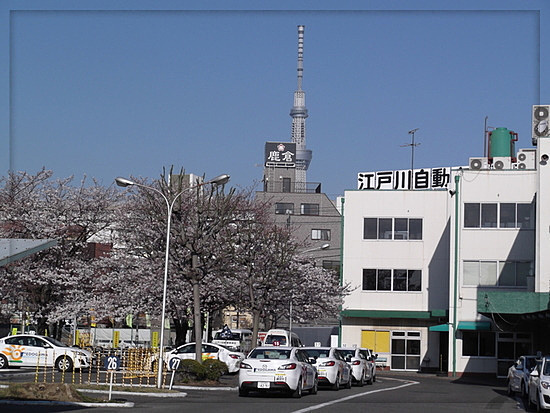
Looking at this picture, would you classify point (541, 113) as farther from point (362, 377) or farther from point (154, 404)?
point (154, 404)

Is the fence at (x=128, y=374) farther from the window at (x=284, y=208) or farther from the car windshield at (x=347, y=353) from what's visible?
the window at (x=284, y=208)

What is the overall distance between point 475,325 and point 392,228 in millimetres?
8900

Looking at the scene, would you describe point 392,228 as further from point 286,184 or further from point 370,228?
point 286,184

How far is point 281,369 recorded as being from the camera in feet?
75.4

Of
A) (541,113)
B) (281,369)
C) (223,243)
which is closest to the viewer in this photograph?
(281,369)

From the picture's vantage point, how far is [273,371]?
2294 cm

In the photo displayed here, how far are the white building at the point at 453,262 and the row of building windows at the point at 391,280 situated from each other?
2.4 inches

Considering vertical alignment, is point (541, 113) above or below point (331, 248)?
above

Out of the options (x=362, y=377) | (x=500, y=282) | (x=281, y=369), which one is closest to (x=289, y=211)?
(x=500, y=282)

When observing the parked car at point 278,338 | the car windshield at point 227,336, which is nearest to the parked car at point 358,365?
the parked car at point 278,338

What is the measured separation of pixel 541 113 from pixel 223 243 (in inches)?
762

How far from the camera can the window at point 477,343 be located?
47531mm

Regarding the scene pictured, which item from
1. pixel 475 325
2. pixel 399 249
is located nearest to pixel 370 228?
pixel 399 249

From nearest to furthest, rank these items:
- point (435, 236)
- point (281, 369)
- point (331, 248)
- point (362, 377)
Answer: point (281, 369) < point (362, 377) < point (435, 236) < point (331, 248)
